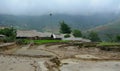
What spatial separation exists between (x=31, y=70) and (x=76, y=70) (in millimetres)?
10421

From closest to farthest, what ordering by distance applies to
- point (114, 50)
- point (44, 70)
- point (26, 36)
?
1. point (44, 70)
2. point (114, 50)
3. point (26, 36)

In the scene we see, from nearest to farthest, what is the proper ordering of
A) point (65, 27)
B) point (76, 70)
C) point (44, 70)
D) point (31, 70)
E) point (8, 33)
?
1. point (31, 70)
2. point (44, 70)
3. point (76, 70)
4. point (8, 33)
5. point (65, 27)

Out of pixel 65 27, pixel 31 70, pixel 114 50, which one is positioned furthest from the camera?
pixel 65 27

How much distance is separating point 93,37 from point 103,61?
4157 inches

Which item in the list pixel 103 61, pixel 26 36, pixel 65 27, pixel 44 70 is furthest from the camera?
pixel 65 27

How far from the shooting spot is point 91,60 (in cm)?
4366

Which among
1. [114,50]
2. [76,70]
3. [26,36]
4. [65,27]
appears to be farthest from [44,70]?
[65,27]

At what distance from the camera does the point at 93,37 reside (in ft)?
486

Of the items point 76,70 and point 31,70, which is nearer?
point 31,70

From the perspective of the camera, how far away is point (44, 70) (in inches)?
968

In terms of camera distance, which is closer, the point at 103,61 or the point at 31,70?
the point at 31,70

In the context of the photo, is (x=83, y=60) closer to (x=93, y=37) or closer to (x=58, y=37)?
(x=58, y=37)

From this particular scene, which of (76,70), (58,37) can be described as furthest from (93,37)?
(76,70)

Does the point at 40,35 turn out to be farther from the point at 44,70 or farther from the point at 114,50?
the point at 44,70
